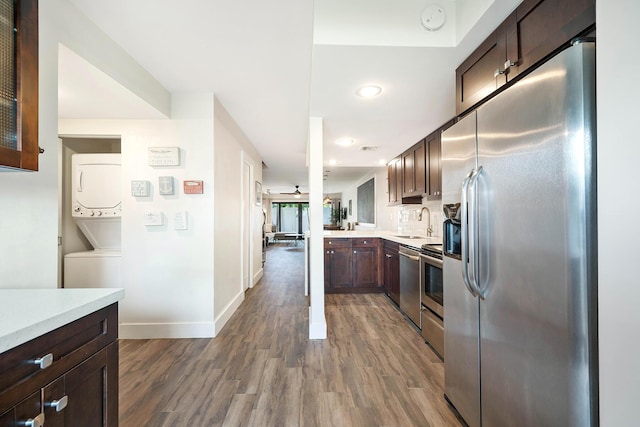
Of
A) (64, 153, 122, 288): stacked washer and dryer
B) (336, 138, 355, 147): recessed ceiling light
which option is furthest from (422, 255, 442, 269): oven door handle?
(64, 153, 122, 288): stacked washer and dryer

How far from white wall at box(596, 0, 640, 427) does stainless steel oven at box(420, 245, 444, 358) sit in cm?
147

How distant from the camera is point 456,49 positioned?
159 centimetres

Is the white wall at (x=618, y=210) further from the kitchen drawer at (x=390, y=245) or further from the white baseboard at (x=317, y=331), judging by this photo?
the kitchen drawer at (x=390, y=245)

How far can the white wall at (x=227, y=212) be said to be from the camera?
2.82 m

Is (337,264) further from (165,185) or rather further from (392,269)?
(165,185)

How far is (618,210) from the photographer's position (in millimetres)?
710

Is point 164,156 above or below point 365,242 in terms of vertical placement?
above

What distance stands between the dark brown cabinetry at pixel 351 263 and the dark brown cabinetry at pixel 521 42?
267cm

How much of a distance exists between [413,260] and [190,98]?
2877mm

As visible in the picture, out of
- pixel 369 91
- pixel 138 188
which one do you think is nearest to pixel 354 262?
pixel 369 91

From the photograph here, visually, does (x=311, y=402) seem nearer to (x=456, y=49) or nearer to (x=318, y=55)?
(x=318, y=55)

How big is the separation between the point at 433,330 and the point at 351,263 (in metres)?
1.83

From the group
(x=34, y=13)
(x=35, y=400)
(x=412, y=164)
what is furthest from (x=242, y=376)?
(x=412, y=164)

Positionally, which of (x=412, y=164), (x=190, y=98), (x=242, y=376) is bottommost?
(x=242, y=376)
